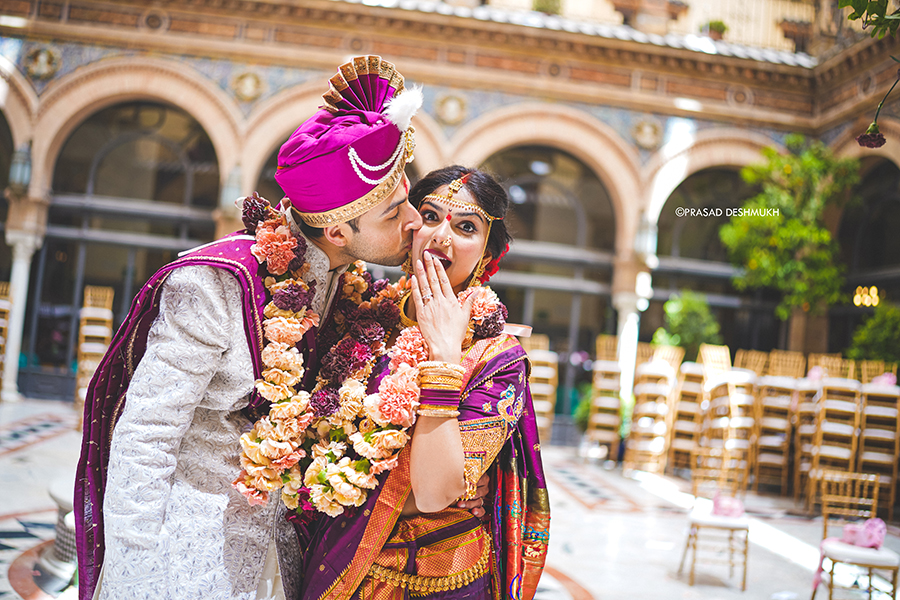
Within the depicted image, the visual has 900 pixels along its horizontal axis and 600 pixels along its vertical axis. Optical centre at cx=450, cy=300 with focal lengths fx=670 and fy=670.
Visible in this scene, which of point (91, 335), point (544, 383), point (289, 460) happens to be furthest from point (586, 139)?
point (289, 460)

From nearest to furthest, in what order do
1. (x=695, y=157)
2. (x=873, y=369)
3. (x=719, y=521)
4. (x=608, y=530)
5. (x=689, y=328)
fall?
(x=719, y=521), (x=608, y=530), (x=873, y=369), (x=689, y=328), (x=695, y=157)

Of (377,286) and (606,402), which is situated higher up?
(377,286)

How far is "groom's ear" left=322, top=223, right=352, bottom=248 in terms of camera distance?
1737 mm

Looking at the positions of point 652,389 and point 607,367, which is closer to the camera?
point 652,389

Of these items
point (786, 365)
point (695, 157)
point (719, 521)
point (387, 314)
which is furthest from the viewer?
point (695, 157)

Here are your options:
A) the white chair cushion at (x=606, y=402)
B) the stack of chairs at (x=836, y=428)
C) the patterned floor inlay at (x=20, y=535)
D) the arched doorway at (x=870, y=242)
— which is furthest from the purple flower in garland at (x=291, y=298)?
the arched doorway at (x=870, y=242)

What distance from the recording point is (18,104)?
10.7 meters

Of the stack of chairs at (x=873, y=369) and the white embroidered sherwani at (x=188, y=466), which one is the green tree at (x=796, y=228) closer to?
the stack of chairs at (x=873, y=369)

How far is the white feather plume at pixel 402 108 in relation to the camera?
167cm

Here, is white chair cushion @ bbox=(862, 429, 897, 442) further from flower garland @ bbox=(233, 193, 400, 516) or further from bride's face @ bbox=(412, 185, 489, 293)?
flower garland @ bbox=(233, 193, 400, 516)

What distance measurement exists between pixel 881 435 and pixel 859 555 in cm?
408

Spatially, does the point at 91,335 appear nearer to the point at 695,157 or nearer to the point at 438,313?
the point at 438,313

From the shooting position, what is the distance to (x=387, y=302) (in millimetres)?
1982

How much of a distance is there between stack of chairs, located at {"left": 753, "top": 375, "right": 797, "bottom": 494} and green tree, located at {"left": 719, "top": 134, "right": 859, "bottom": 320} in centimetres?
171
